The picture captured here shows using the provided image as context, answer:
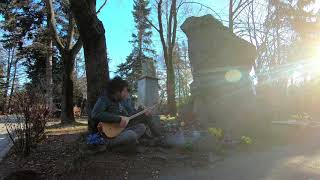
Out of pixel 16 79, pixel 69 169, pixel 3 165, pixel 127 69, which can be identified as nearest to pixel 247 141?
pixel 69 169

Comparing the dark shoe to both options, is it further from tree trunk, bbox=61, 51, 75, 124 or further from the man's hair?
tree trunk, bbox=61, 51, 75, 124

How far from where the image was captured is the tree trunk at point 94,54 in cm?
867

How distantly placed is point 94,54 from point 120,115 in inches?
87.6

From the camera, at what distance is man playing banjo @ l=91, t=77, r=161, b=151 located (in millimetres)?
6832

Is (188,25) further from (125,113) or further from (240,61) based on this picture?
(125,113)

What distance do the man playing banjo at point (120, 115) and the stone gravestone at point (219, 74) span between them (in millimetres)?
3659

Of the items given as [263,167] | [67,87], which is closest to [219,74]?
[263,167]

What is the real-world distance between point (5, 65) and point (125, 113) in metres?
47.5

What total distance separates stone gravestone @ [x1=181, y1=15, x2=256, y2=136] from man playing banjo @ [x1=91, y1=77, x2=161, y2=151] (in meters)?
3.66

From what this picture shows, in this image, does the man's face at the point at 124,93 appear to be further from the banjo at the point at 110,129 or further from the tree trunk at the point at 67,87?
the tree trunk at the point at 67,87

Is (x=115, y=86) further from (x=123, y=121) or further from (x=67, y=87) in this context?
(x=67, y=87)

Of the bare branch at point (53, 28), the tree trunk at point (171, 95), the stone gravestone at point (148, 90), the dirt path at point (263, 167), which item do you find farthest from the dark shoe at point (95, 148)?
the tree trunk at point (171, 95)

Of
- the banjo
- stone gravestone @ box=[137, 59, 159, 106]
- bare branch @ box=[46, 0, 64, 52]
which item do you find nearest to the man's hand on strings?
the banjo

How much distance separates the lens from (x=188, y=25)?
13336mm
